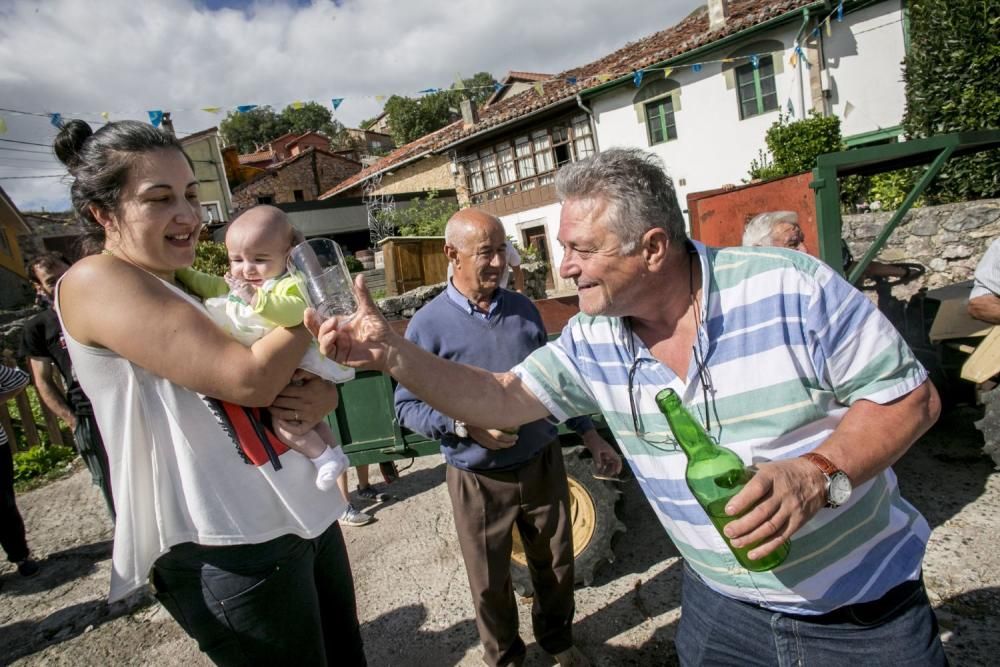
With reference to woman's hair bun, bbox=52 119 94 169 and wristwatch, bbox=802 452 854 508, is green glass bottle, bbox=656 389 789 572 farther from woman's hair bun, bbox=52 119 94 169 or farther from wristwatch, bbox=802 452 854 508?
woman's hair bun, bbox=52 119 94 169

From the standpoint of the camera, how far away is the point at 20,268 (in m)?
23.8

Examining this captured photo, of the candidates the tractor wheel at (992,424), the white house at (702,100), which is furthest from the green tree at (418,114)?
the tractor wheel at (992,424)

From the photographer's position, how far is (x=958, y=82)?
8.32 meters

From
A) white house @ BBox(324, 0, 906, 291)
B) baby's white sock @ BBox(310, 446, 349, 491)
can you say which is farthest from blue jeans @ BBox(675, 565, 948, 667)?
white house @ BBox(324, 0, 906, 291)

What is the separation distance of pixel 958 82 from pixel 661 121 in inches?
342

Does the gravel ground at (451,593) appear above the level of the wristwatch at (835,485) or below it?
below

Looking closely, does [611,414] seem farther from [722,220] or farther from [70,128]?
[722,220]

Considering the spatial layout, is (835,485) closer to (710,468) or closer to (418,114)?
(710,468)

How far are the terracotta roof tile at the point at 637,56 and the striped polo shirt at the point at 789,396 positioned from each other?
14.1 metres

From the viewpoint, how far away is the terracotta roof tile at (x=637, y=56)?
13805 millimetres

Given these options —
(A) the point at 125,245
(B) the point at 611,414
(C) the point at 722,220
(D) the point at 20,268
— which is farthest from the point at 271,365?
(D) the point at 20,268

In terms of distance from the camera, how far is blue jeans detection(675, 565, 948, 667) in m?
1.36

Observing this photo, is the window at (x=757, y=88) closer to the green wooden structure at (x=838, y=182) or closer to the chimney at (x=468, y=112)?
the chimney at (x=468, y=112)

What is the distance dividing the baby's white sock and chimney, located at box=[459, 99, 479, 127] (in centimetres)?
2242
